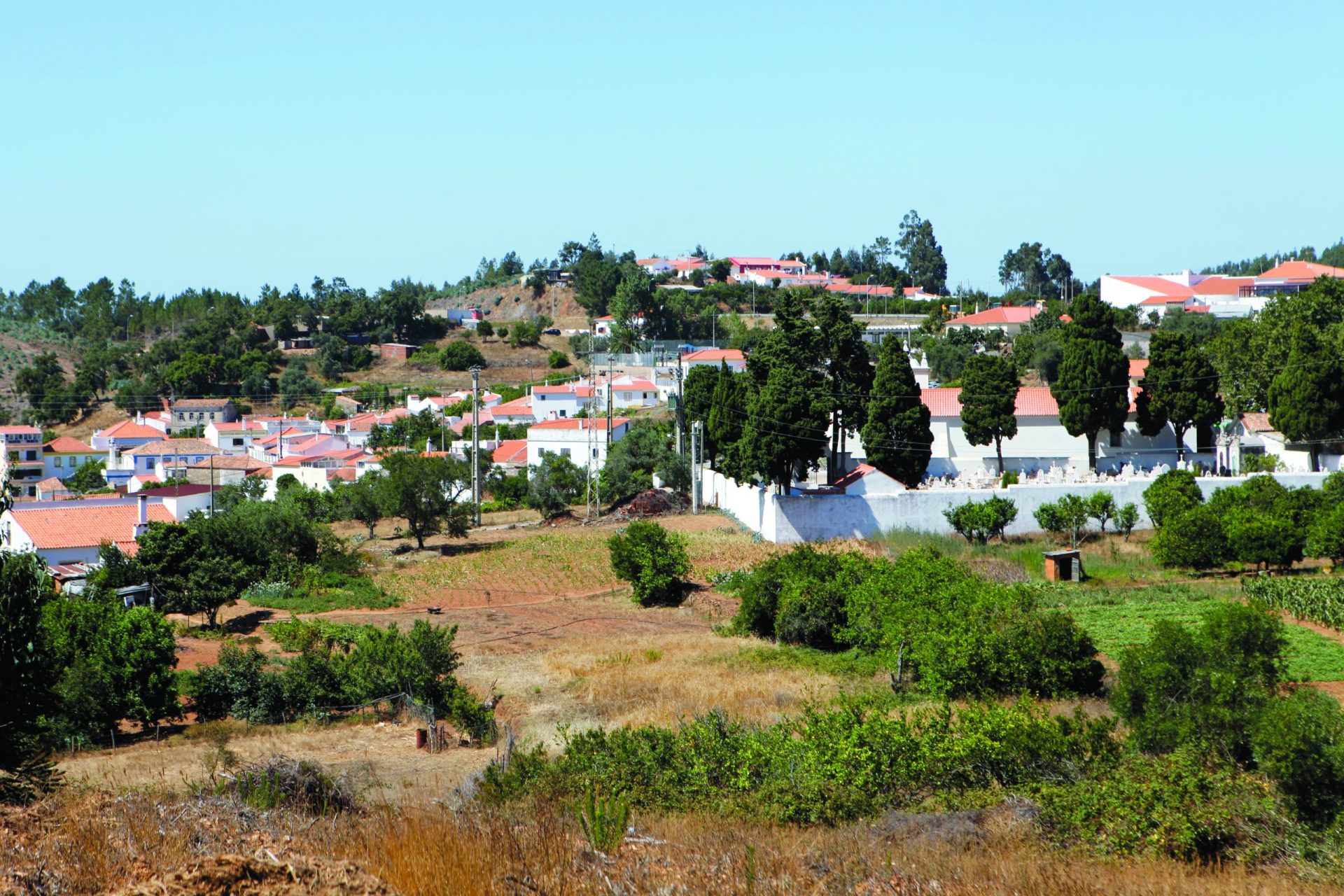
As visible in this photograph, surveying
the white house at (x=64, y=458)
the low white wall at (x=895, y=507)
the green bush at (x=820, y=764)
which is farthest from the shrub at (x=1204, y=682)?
the white house at (x=64, y=458)

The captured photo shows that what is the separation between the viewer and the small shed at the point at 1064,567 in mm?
28766

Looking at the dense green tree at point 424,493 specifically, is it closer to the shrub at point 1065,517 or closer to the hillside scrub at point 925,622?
the hillside scrub at point 925,622

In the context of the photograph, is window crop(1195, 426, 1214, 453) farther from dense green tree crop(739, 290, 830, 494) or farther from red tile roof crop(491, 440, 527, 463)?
red tile roof crop(491, 440, 527, 463)

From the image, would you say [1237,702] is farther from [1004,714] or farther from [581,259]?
[581,259]

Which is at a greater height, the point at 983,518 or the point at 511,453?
the point at 511,453

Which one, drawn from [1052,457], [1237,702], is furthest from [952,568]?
[1052,457]

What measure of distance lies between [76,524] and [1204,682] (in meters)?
32.8

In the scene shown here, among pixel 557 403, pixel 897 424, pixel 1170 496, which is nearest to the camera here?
pixel 1170 496

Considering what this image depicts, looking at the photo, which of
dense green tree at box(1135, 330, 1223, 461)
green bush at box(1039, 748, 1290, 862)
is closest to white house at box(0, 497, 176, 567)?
green bush at box(1039, 748, 1290, 862)

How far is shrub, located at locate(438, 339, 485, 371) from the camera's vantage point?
9219 centimetres

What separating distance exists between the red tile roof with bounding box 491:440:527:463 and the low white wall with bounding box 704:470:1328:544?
24.5 metres

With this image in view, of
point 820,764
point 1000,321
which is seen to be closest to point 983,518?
point 820,764

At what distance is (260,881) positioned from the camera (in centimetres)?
651

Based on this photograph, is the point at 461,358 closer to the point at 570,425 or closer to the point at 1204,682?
the point at 570,425
